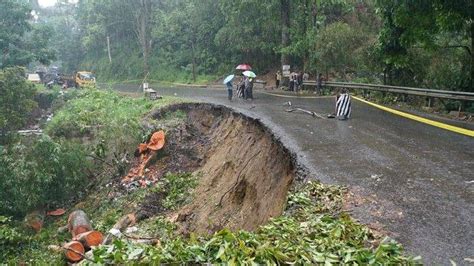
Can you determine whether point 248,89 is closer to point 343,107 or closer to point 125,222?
point 343,107

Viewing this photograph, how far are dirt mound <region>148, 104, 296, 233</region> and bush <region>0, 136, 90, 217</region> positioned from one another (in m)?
3.77

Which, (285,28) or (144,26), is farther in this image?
(144,26)

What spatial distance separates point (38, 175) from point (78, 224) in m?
3.02

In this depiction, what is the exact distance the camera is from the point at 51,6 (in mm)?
97938

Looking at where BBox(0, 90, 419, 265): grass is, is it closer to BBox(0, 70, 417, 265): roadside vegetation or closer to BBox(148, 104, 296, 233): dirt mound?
BBox(0, 70, 417, 265): roadside vegetation

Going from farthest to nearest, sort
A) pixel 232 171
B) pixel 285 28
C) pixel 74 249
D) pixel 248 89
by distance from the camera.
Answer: pixel 285 28 → pixel 248 89 → pixel 232 171 → pixel 74 249

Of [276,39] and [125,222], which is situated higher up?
[276,39]

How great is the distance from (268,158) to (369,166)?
3.93 meters

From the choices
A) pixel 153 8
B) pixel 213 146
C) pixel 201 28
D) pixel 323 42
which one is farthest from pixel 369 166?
pixel 153 8

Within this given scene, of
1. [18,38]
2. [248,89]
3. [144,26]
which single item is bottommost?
[248,89]

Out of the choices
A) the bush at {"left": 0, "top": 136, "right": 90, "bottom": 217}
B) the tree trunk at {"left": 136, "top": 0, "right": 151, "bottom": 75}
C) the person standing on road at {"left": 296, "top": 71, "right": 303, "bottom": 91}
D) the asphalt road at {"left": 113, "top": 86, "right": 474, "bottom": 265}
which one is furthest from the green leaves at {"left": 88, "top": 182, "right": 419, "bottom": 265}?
the tree trunk at {"left": 136, "top": 0, "right": 151, "bottom": 75}

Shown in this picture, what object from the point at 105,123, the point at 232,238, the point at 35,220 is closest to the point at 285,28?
the point at 105,123

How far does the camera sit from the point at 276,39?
3772 cm

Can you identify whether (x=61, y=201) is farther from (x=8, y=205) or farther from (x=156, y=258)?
(x=156, y=258)
